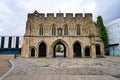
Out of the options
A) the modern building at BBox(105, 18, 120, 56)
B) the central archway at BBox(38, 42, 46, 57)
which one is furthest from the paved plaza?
the modern building at BBox(105, 18, 120, 56)

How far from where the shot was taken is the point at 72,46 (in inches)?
1126

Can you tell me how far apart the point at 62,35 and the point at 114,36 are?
64.5 feet

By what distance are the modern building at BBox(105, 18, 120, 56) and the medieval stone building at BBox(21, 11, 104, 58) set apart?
42.5 ft

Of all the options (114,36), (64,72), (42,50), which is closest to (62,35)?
(42,50)

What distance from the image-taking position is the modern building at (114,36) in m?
39.6

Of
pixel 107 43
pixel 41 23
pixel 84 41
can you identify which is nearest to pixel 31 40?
pixel 41 23

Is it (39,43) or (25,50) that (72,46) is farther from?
(25,50)

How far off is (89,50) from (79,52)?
202 centimetres

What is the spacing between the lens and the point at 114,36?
41500 millimetres

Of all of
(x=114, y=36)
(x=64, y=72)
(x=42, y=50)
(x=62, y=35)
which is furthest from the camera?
(x=114, y=36)

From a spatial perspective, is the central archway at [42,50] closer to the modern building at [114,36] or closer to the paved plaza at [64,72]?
the paved plaza at [64,72]

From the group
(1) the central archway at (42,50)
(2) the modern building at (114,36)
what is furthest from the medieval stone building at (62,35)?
(2) the modern building at (114,36)

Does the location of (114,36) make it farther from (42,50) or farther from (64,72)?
(64,72)

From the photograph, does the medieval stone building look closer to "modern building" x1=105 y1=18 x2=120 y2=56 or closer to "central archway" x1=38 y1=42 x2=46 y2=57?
"central archway" x1=38 y1=42 x2=46 y2=57
